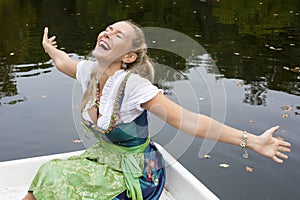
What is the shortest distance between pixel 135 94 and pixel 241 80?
12.2 ft

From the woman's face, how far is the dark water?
2.38ft

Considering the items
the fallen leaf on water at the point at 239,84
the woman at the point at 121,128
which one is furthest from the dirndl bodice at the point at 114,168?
the fallen leaf on water at the point at 239,84

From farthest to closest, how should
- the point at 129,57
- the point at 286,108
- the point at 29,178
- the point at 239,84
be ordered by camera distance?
the point at 239,84 → the point at 286,108 → the point at 29,178 → the point at 129,57

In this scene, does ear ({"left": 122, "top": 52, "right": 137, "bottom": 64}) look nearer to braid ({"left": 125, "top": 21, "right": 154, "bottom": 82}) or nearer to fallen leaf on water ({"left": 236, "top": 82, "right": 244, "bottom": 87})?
braid ({"left": 125, "top": 21, "right": 154, "bottom": 82})

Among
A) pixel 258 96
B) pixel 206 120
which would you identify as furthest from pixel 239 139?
pixel 258 96

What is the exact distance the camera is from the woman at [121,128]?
1678mm

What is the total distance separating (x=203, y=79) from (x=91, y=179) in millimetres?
3920

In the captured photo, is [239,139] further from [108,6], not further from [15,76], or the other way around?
[108,6]

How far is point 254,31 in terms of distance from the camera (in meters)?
7.88

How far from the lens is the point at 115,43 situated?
5.76 ft

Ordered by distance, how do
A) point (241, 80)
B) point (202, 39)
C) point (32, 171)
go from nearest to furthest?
1. point (32, 171)
2. point (241, 80)
3. point (202, 39)

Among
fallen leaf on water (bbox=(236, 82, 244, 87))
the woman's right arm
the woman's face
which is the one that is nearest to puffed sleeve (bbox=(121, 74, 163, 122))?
the woman's face

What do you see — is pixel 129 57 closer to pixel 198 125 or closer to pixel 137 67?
pixel 137 67

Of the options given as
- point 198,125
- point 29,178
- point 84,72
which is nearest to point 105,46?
point 84,72
